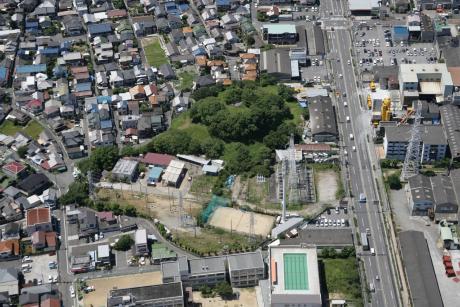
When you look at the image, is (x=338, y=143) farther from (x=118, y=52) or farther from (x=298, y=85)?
(x=118, y=52)

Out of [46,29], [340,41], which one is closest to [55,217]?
[46,29]

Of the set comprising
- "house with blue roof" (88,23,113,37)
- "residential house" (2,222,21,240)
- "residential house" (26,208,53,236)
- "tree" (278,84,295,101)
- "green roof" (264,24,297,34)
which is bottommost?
"residential house" (2,222,21,240)

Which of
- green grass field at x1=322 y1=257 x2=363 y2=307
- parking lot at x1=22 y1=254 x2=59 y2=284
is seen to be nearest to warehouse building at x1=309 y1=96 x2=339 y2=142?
green grass field at x1=322 y1=257 x2=363 y2=307

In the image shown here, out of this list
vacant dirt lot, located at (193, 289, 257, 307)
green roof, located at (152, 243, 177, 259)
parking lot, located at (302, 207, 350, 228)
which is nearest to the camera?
vacant dirt lot, located at (193, 289, 257, 307)

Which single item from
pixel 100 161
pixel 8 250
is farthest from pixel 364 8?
pixel 8 250

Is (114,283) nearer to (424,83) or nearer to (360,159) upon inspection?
(360,159)

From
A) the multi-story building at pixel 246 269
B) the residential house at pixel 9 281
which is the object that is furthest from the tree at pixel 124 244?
the multi-story building at pixel 246 269

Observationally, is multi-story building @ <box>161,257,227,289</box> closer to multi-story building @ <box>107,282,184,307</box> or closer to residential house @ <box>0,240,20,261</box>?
multi-story building @ <box>107,282,184,307</box>

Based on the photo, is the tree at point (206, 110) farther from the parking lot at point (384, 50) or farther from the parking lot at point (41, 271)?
the parking lot at point (41, 271)
